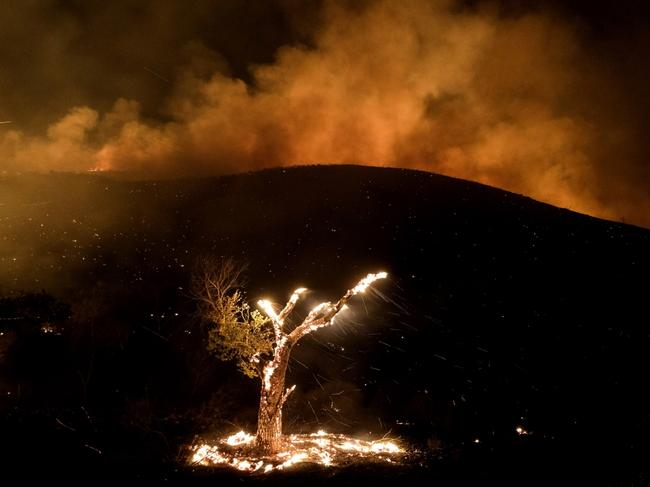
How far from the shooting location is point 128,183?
4791 cm

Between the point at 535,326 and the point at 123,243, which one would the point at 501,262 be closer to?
the point at 535,326

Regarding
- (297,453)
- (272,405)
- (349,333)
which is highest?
(349,333)

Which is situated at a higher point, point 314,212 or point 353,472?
point 314,212

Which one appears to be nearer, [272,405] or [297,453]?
[272,405]

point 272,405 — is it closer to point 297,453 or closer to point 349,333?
point 297,453

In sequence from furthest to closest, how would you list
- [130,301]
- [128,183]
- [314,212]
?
[128,183], [314,212], [130,301]

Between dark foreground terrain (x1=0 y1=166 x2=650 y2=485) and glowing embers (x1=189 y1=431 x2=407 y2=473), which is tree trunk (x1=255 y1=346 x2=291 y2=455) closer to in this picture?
glowing embers (x1=189 y1=431 x2=407 y2=473)

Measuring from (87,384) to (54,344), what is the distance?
3432mm

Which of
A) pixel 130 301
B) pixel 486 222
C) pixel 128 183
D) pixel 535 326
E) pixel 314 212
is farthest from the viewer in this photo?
pixel 128 183

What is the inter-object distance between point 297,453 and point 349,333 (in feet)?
43.0

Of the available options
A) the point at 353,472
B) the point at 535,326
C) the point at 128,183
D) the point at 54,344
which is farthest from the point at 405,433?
the point at 128,183

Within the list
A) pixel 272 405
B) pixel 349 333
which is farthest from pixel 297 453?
pixel 349 333

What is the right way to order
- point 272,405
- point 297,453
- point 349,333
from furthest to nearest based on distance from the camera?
point 349,333
point 297,453
point 272,405

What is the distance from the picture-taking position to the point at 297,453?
42.6ft
